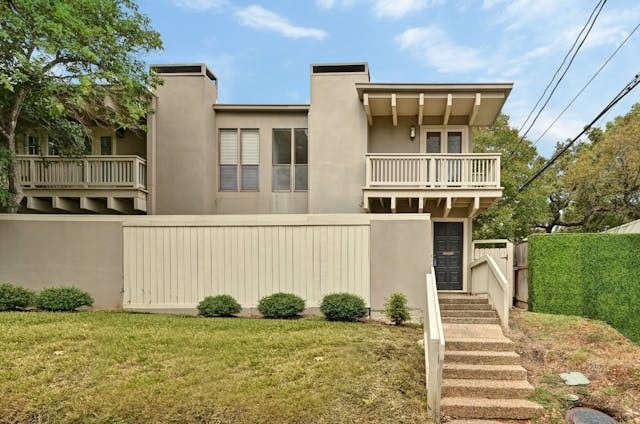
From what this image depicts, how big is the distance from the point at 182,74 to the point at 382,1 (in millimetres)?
6132

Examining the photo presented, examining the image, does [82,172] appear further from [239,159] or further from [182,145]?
[239,159]

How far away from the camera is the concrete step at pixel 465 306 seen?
31.6ft

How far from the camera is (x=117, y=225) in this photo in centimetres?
952

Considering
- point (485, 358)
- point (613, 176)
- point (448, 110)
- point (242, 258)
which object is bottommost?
point (485, 358)

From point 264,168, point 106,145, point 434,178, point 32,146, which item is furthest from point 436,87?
point 32,146

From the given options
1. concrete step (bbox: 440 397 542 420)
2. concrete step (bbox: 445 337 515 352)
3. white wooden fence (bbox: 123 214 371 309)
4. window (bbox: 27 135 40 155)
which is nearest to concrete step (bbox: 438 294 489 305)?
white wooden fence (bbox: 123 214 371 309)

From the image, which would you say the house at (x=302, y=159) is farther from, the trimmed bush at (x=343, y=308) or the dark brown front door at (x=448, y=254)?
the trimmed bush at (x=343, y=308)

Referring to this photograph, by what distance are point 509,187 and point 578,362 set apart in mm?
15088

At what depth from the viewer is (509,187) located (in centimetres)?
2112

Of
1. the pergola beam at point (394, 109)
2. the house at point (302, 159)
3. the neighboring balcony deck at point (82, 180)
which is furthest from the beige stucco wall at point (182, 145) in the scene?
the pergola beam at point (394, 109)

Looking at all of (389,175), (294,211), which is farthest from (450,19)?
(294,211)

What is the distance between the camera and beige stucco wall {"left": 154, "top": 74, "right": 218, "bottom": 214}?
1281cm

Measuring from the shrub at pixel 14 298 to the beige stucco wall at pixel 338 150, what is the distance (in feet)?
23.1

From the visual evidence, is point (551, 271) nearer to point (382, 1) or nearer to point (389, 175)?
point (389, 175)
